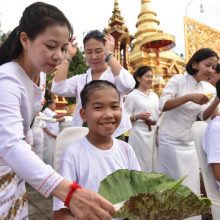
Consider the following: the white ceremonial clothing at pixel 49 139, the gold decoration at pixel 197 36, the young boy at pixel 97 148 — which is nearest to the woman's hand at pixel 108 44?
the young boy at pixel 97 148

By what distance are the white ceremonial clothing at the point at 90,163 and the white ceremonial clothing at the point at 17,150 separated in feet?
0.68

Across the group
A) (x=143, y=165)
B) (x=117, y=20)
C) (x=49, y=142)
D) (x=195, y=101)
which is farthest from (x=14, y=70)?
(x=117, y=20)

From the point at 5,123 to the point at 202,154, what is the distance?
1.35m

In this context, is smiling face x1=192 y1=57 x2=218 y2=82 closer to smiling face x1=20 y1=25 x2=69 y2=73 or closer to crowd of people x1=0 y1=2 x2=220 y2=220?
crowd of people x1=0 y1=2 x2=220 y2=220

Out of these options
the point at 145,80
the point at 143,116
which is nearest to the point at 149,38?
the point at 145,80

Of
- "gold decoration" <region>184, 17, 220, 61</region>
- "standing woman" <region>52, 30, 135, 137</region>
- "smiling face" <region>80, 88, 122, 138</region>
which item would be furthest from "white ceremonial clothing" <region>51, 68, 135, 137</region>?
"gold decoration" <region>184, 17, 220, 61</region>

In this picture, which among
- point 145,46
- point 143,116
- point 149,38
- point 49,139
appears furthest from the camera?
point 145,46

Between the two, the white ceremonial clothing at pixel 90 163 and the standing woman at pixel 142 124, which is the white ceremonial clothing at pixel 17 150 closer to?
the white ceremonial clothing at pixel 90 163

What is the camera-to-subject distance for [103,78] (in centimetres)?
227

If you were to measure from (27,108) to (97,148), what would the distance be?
0.40m

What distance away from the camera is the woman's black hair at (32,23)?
1.18m

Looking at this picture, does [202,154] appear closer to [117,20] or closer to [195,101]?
[195,101]

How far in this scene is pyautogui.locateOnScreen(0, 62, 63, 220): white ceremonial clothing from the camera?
0.92m

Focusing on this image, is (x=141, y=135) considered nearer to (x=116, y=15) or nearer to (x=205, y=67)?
(x=205, y=67)
